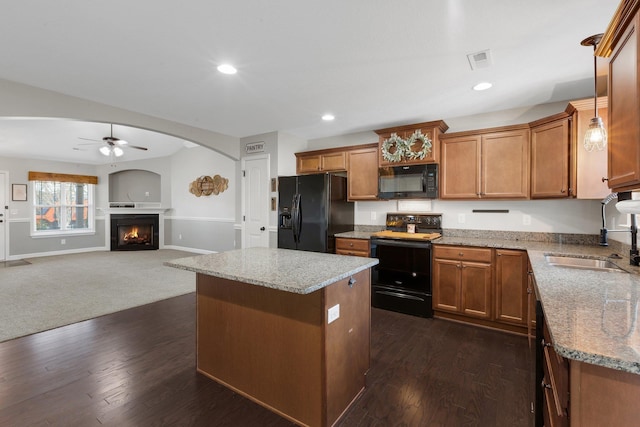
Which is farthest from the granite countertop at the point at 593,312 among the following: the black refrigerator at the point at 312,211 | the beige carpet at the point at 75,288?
the beige carpet at the point at 75,288

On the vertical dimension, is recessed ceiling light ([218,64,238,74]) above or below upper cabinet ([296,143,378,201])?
above

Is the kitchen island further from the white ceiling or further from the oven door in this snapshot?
the white ceiling

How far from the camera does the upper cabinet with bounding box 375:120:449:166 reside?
371 centimetres

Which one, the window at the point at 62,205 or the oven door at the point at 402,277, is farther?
the window at the point at 62,205

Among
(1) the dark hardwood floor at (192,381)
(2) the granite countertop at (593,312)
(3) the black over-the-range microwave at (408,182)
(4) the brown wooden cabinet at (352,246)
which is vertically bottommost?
(1) the dark hardwood floor at (192,381)

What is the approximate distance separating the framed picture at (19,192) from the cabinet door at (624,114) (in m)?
10.4

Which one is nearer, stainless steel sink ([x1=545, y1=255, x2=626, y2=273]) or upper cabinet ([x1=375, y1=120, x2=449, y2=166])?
stainless steel sink ([x1=545, y1=255, x2=626, y2=273])

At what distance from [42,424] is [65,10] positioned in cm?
258

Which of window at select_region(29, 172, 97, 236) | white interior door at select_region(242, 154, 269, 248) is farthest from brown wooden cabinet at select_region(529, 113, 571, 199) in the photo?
window at select_region(29, 172, 97, 236)

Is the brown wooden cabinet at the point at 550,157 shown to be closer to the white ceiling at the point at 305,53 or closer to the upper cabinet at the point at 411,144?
the white ceiling at the point at 305,53

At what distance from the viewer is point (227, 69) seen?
2.62 metres

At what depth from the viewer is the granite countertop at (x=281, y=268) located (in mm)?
1585

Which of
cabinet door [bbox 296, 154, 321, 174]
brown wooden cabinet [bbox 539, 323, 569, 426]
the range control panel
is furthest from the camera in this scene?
cabinet door [bbox 296, 154, 321, 174]

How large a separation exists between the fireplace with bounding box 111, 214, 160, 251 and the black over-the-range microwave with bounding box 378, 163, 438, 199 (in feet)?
23.2
